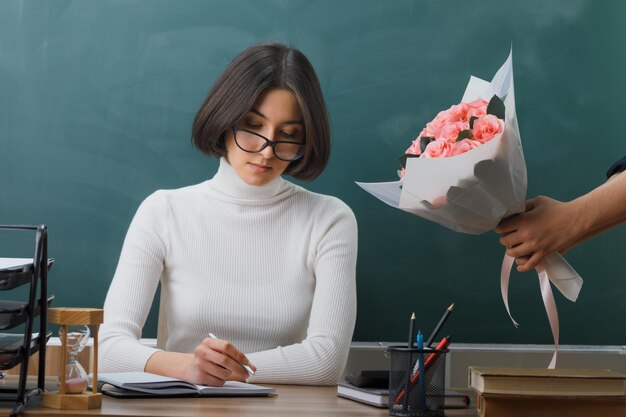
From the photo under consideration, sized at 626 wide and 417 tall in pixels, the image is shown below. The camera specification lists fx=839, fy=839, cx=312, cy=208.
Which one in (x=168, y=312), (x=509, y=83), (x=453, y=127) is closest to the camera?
(x=453, y=127)

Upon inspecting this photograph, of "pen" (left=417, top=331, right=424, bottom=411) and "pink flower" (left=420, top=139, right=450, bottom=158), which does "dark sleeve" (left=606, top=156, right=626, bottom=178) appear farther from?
"pen" (left=417, top=331, right=424, bottom=411)

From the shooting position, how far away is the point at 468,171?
60.2 inches

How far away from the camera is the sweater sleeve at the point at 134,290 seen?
205cm

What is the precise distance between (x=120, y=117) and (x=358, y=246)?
822 millimetres

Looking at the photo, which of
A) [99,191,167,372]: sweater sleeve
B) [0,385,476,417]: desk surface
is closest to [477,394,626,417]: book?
[0,385,476,417]: desk surface

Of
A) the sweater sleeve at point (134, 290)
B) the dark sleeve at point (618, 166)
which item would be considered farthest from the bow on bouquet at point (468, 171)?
the sweater sleeve at point (134, 290)

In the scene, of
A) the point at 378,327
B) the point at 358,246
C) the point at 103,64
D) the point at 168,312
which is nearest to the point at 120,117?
the point at 103,64

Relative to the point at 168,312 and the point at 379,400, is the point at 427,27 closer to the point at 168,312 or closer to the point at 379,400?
the point at 168,312

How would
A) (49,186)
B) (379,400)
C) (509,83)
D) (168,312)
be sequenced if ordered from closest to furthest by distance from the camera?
(379,400) → (509,83) → (168,312) → (49,186)

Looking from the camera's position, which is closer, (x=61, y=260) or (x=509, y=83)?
(x=509, y=83)

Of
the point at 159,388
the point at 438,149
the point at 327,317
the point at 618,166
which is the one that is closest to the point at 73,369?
the point at 159,388

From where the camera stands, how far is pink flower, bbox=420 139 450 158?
160 cm

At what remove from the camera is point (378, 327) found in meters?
2.56

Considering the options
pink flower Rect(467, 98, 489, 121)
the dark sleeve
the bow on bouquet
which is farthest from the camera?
the dark sleeve
